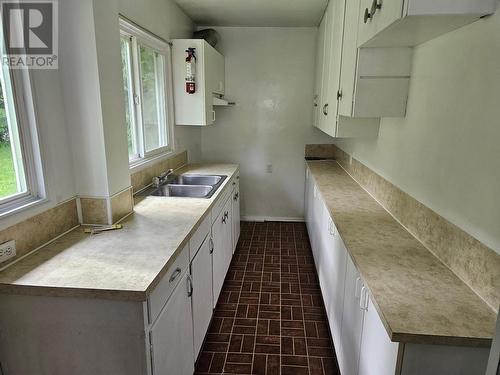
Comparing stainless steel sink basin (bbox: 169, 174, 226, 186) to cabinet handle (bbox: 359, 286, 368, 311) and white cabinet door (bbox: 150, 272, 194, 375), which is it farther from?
cabinet handle (bbox: 359, 286, 368, 311)

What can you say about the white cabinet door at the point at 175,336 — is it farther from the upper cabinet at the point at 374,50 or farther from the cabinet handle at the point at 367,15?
the cabinet handle at the point at 367,15

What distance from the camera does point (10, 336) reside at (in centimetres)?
129

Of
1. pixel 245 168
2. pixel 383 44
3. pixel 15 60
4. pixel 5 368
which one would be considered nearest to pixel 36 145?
pixel 15 60

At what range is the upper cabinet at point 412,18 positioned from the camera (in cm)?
114

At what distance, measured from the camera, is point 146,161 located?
267 cm

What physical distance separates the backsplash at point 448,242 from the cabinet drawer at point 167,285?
3.98 feet

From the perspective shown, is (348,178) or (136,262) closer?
(136,262)

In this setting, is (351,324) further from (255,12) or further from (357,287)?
(255,12)

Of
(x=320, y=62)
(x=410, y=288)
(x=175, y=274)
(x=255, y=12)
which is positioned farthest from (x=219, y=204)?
(x=255, y=12)

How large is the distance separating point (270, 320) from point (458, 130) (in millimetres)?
1786

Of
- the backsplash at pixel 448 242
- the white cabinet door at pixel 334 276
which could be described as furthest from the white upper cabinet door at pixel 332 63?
the white cabinet door at pixel 334 276

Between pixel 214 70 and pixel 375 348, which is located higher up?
pixel 214 70

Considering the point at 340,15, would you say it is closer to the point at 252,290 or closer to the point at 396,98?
the point at 396,98

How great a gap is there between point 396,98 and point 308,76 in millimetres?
2338
